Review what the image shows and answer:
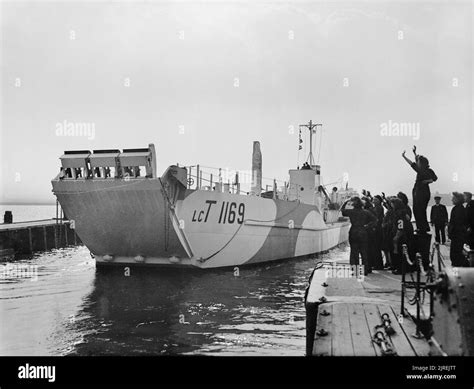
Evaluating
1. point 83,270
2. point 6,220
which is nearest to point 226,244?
point 83,270

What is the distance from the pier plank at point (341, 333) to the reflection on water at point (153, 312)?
5.95ft

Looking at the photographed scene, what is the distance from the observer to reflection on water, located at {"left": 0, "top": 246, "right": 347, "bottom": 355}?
6840mm

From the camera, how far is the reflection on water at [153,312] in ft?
22.4

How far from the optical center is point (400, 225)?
6.85m

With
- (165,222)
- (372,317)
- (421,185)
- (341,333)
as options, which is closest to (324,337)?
(341,333)

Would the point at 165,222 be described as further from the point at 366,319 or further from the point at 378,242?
the point at 366,319

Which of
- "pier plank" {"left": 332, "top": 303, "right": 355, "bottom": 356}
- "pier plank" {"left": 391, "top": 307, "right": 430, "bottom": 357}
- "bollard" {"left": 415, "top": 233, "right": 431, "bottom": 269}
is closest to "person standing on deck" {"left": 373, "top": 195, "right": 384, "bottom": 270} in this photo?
"bollard" {"left": 415, "top": 233, "right": 431, "bottom": 269}

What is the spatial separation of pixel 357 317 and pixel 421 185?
2.83m

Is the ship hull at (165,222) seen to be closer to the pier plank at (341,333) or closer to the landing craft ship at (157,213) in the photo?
the landing craft ship at (157,213)

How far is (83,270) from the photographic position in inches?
572

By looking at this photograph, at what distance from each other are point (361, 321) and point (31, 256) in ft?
53.3
